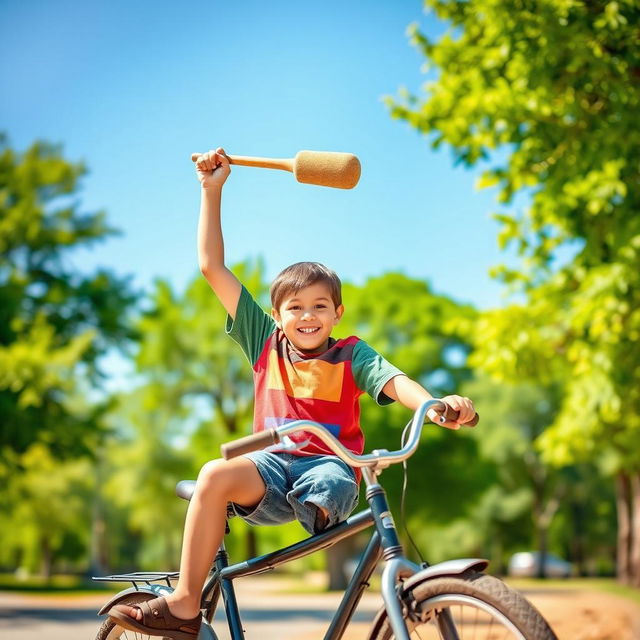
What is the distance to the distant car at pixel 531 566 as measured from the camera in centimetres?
4450

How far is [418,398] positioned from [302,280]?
568 mm

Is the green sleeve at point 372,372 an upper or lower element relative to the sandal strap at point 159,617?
upper

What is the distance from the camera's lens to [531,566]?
46.1m

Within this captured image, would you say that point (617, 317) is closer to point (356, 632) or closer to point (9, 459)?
point (356, 632)

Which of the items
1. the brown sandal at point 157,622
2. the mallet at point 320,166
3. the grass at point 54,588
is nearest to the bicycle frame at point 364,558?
the brown sandal at point 157,622

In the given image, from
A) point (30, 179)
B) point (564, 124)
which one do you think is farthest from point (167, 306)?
point (564, 124)

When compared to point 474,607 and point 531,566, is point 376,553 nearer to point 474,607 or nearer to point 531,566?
point 474,607

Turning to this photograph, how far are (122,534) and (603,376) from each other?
42.5m

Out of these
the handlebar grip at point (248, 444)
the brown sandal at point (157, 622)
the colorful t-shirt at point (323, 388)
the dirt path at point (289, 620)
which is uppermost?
the colorful t-shirt at point (323, 388)

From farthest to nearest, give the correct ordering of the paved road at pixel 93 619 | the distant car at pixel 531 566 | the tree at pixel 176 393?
1. the distant car at pixel 531 566
2. the tree at pixel 176 393
3. the paved road at pixel 93 619

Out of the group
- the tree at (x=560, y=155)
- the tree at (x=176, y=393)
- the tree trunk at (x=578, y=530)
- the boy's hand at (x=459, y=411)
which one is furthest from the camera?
the tree trunk at (x=578, y=530)

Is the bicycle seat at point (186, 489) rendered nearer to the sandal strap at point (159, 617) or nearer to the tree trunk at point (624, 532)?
the sandal strap at point (159, 617)

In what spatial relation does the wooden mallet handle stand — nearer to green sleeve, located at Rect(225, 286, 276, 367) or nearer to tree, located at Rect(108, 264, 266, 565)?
green sleeve, located at Rect(225, 286, 276, 367)

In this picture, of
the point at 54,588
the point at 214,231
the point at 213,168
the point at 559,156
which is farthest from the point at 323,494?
the point at 54,588
